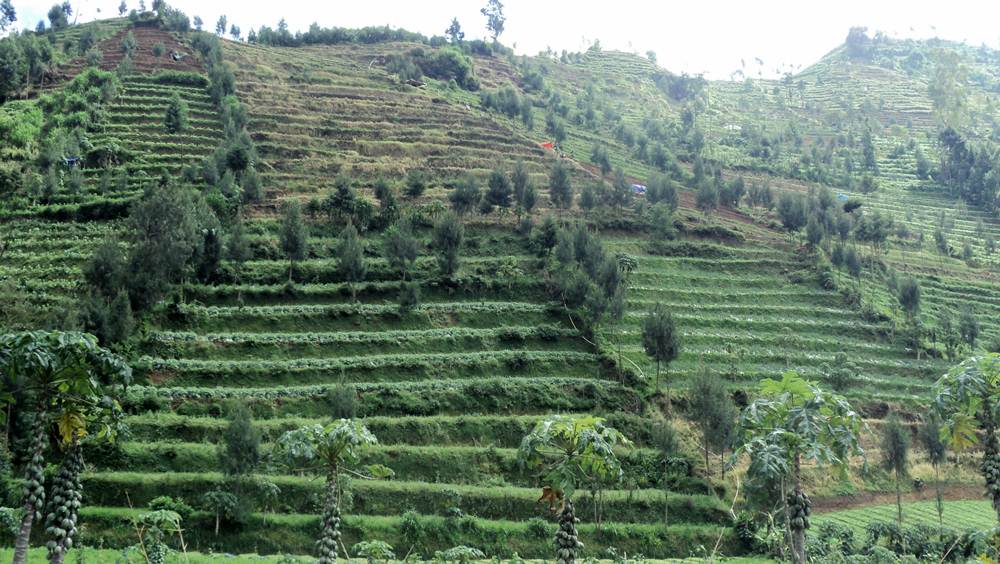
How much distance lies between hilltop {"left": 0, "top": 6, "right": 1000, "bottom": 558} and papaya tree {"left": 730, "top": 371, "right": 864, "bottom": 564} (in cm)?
216

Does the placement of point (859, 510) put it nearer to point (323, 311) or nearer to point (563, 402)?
point (563, 402)

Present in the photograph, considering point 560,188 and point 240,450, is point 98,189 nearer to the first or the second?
point 240,450

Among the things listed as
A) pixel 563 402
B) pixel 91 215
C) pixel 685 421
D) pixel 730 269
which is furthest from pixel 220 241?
pixel 730 269

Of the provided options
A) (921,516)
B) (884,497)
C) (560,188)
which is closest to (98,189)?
(560,188)

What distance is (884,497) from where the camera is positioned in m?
50.3

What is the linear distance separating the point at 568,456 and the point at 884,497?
4177 cm

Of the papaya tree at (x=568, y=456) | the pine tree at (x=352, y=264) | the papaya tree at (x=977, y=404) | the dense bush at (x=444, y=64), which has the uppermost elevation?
the dense bush at (x=444, y=64)

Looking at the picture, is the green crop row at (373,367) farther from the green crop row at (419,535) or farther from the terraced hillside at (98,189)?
the green crop row at (419,535)

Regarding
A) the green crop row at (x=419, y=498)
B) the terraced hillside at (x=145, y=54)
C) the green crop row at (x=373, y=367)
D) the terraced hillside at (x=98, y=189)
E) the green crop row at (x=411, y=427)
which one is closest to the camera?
the green crop row at (x=419, y=498)

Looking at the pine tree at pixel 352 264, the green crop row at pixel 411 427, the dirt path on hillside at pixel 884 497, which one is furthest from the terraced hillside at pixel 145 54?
the dirt path on hillside at pixel 884 497

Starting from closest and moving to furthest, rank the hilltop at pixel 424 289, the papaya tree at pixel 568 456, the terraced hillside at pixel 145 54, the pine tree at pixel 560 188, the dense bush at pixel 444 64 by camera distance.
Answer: the papaya tree at pixel 568 456 → the hilltop at pixel 424 289 → the pine tree at pixel 560 188 → the terraced hillside at pixel 145 54 → the dense bush at pixel 444 64

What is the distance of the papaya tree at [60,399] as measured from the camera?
17.2 metres

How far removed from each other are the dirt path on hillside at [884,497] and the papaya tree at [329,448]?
3807cm

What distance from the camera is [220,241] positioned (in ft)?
185
